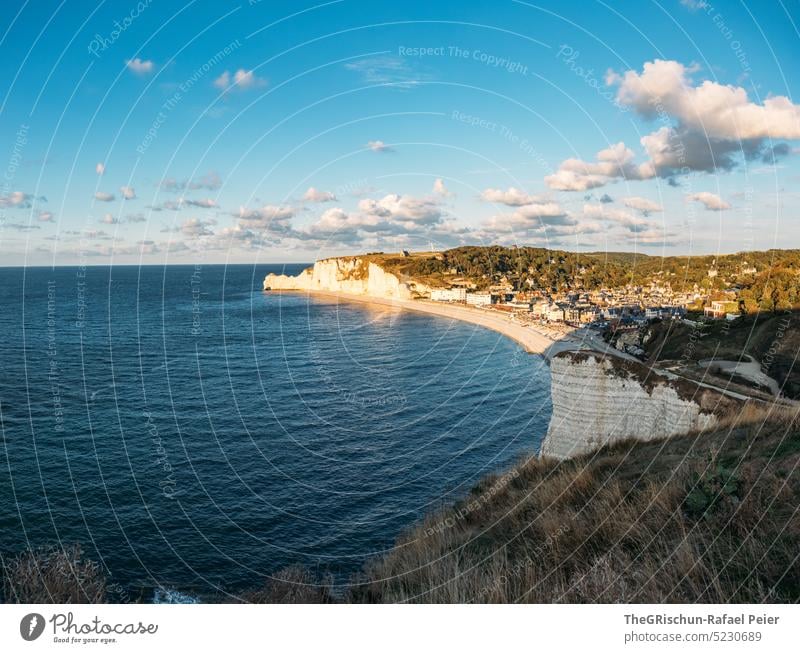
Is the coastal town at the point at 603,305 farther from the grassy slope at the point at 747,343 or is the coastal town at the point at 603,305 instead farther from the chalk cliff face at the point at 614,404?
the chalk cliff face at the point at 614,404

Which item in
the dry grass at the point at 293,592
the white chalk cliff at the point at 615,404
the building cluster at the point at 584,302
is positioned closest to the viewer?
the dry grass at the point at 293,592

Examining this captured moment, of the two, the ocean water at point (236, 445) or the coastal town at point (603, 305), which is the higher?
the coastal town at point (603, 305)

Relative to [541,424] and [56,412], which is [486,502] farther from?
[56,412]

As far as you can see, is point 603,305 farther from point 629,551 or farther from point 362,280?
point 629,551

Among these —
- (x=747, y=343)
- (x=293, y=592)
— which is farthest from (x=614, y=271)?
(x=293, y=592)

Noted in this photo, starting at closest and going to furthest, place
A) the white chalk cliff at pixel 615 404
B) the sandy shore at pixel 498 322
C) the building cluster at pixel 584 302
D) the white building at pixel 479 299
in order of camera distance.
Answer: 1. the white chalk cliff at pixel 615 404
2. the sandy shore at pixel 498 322
3. the building cluster at pixel 584 302
4. the white building at pixel 479 299

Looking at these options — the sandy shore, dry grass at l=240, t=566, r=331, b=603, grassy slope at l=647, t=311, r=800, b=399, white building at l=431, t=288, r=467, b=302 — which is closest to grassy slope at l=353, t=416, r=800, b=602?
dry grass at l=240, t=566, r=331, b=603

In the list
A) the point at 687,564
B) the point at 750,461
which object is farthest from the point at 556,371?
the point at 687,564

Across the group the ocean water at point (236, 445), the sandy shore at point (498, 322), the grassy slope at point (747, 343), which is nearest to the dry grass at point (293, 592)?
the ocean water at point (236, 445)
